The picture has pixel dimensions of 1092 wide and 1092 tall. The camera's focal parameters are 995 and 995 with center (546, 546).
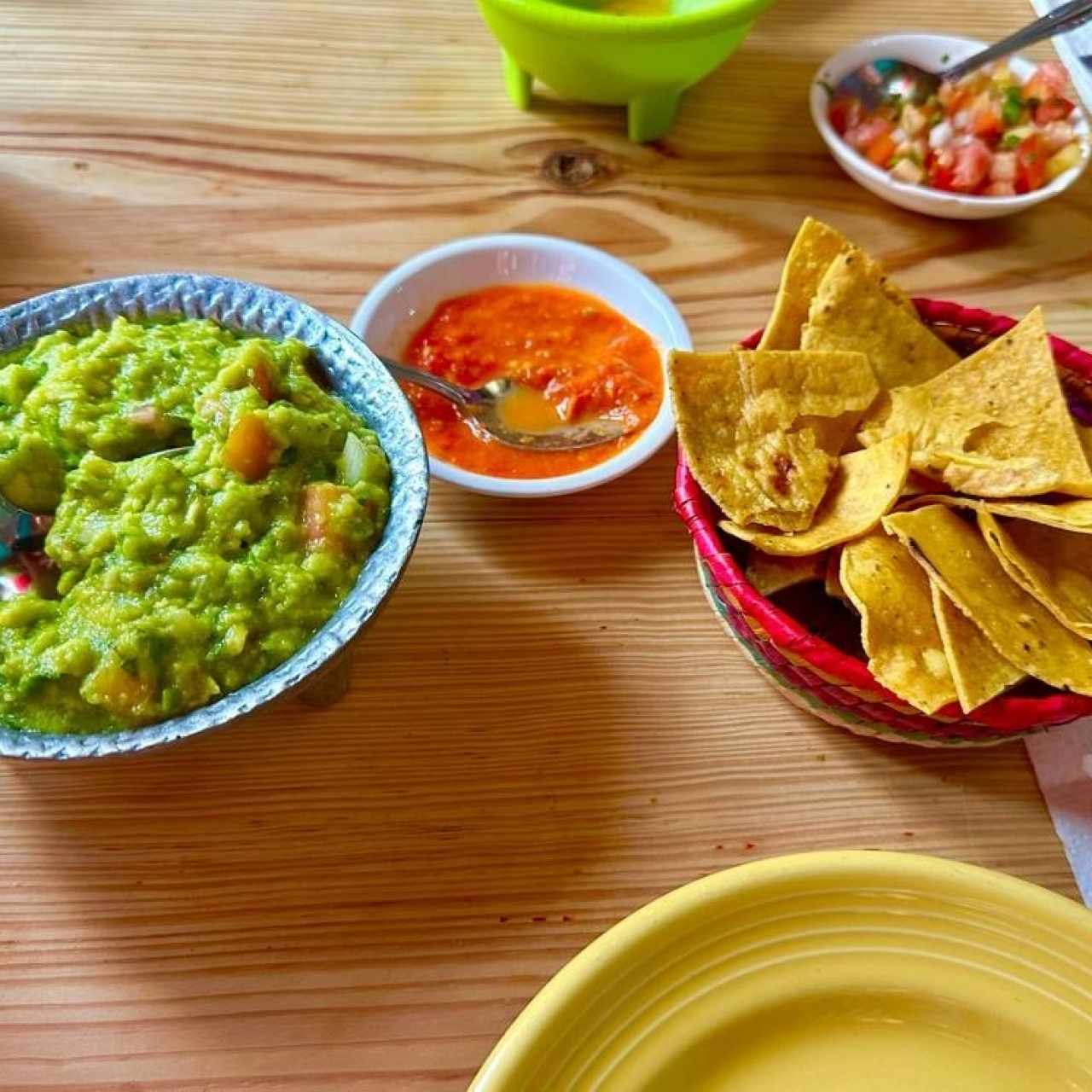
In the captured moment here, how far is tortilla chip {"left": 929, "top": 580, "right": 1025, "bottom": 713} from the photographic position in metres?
1.04

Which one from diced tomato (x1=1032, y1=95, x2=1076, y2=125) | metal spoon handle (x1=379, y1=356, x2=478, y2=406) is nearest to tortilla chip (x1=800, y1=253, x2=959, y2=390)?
metal spoon handle (x1=379, y1=356, x2=478, y2=406)

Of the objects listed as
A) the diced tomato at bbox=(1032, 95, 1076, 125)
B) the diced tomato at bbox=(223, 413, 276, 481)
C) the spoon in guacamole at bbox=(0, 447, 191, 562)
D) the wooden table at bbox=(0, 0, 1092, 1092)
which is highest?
the diced tomato at bbox=(223, 413, 276, 481)

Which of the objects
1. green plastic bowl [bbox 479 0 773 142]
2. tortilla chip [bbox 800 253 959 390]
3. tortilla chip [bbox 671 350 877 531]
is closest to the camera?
tortilla chip [bbox 671 350 877 531]

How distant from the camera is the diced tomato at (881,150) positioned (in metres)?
1.85

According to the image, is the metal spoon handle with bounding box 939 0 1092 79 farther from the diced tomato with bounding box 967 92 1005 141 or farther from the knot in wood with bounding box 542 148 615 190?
the knot in wood with bounding box 542 148 615 190

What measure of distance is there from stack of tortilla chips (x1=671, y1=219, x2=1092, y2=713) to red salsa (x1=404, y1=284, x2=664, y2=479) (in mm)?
254

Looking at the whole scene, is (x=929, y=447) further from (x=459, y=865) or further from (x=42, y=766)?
(x=42, y=766)

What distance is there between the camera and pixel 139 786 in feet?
4.00

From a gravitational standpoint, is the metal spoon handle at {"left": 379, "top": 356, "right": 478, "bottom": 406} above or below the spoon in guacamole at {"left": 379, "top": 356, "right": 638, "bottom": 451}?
above

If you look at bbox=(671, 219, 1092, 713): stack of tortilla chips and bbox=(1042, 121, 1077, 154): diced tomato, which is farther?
bbox=(1042, 121, 1077, 154): diced tomato

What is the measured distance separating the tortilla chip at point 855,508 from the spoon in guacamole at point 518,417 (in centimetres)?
35

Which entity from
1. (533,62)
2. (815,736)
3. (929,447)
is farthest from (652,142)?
(815,736)

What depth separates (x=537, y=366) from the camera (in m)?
1.58

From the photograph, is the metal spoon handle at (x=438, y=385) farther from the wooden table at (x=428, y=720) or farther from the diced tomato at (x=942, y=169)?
the diced tomato at (x=942, y=169)
